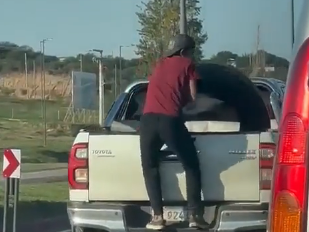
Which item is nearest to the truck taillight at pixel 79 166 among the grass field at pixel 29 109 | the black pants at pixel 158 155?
the black pants at pixel 158 155

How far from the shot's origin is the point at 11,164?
11.7m

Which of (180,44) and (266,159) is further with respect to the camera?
(180,44)

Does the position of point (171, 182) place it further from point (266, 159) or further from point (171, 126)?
point (266, 159)

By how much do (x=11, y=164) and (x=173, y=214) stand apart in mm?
4754

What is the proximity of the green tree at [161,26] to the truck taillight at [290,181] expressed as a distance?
23251mm

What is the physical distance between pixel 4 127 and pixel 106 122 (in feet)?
121

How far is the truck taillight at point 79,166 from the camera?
7496mm

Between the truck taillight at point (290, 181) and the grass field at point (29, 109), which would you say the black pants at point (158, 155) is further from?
the grass field at point (29, 109)

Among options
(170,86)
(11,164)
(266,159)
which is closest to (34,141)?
(11,164)

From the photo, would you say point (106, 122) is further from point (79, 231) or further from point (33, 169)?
point (33, 169)

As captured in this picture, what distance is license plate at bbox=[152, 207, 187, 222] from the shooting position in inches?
292

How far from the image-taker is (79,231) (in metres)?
7.73

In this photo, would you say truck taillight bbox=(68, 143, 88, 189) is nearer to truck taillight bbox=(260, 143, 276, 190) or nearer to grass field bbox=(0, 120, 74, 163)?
truck taillight bbox=(260, 143, 276, 190)

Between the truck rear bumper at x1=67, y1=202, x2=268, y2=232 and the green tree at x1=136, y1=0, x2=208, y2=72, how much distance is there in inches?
Result: 758
